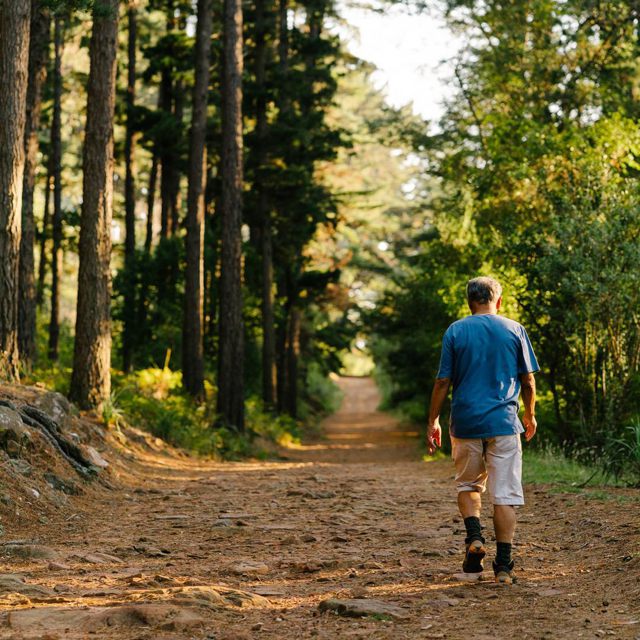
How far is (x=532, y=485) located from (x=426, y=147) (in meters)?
19.0

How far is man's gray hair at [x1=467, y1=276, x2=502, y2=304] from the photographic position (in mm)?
6891

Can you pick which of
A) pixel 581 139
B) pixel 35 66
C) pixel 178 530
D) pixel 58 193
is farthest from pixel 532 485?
pixel 58 193

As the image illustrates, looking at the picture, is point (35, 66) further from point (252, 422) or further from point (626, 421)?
point (626, 421)

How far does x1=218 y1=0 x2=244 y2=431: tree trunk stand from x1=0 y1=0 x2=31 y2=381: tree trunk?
8.94m

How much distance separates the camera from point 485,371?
6.68 metres

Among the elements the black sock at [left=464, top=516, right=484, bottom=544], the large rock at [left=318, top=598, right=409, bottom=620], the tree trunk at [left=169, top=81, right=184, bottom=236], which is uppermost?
the tree trunk at [left=169, top=81, right=184, bottom=236]

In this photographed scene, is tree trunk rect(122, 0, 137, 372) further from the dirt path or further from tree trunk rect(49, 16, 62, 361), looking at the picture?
the dirt path

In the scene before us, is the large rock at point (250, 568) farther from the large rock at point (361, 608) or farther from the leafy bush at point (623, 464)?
the leafy bush at point (623, 464)

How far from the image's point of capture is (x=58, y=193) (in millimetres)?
27891

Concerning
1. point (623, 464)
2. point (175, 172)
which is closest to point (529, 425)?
point (623, 464)

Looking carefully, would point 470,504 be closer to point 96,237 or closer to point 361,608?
point 361,608

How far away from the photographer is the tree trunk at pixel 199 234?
21531 mm

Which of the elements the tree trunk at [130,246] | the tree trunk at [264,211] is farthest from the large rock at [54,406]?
the tree trunk at [264,211]

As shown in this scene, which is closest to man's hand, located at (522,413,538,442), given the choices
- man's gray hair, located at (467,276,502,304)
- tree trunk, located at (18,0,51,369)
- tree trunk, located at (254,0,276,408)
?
man's gray hair, located at (467,276,502,304)
